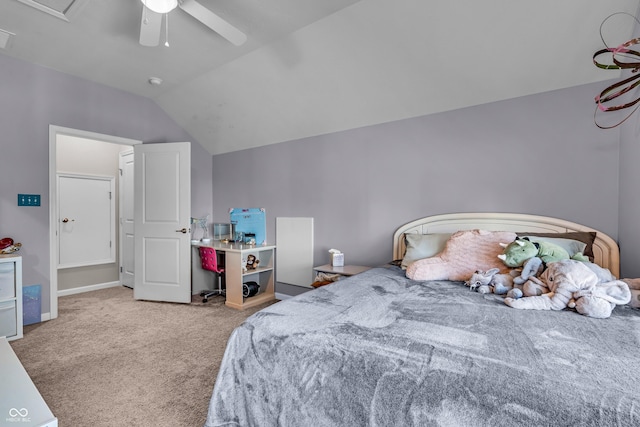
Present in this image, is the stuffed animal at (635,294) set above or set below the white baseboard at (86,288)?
above

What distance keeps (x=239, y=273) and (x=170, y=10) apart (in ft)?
8.24

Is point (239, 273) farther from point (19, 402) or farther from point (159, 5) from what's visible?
point (159, 5)

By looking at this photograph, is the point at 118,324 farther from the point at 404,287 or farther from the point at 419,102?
the point at 419,102

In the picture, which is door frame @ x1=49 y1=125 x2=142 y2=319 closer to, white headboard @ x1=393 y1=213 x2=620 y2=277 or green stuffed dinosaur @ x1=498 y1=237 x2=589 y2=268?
white headboard @ x1=393 y1=213 x2=620 y2=277

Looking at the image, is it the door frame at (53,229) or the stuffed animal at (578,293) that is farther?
the door frame at (53,229)

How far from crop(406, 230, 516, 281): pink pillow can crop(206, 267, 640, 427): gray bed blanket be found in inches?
22.3

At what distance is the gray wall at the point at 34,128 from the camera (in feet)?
9.55

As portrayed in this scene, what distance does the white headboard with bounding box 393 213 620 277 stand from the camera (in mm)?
2014

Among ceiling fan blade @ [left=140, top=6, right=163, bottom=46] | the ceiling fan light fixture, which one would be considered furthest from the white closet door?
the ceiling fan light fixture

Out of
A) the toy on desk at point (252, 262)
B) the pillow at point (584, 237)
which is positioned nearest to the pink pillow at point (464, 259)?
the pillow at point (584, 237)

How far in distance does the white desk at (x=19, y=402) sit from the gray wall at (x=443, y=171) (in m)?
2.59

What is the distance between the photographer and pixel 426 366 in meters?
0.93

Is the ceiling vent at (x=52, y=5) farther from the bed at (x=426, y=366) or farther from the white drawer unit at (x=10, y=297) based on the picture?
the bed at (x=426, y=366)

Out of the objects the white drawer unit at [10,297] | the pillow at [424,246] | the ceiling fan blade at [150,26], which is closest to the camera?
the ceiling fan blade at [150,26]
